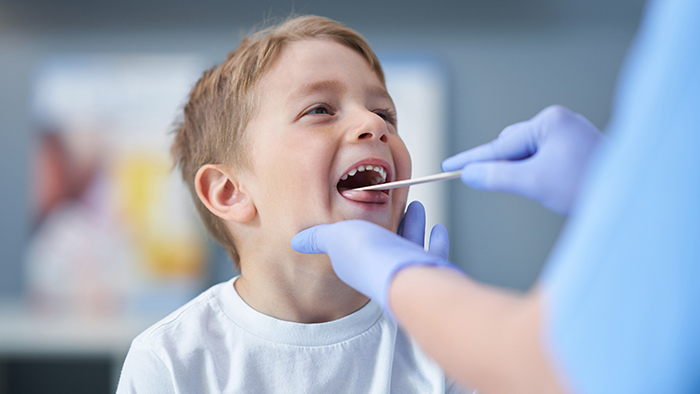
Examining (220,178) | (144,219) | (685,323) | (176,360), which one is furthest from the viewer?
(144,219)

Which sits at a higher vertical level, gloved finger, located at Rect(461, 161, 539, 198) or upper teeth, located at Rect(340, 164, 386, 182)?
gloved finger, located at Rect(461, 161, 539, 198)

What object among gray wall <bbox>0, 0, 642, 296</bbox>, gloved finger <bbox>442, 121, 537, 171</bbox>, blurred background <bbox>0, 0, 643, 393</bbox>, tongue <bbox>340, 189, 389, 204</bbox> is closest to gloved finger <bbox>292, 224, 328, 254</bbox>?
tongue <bbox>340, 189, 389, 204</bbox>

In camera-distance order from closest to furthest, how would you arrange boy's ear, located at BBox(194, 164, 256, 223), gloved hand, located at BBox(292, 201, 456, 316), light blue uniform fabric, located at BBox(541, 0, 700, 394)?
1. light blue uniform fabric, located at BBox(541, 0, 700, 394)
2. gloved hand, located at BBox(292, 201, 456, 316)
3. boy's ear, located at BBox(194, 164, 256, 223)

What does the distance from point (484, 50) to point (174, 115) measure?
60.7 inches

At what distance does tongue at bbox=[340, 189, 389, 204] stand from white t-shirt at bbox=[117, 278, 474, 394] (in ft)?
0.77

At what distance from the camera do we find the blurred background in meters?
2.45

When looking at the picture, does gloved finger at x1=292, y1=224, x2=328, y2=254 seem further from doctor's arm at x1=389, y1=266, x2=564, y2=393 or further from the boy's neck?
doctor's arm at x1=389, y1=266, x2=564, y2=393

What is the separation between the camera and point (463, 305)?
1.30ft

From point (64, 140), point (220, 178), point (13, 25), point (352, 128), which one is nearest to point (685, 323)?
point (352, 128)

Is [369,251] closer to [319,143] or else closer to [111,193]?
[319,143]

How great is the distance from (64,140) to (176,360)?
2.07 metres

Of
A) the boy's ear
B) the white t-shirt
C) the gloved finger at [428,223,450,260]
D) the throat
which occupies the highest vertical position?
the gloved finger at [428,223,450,260]

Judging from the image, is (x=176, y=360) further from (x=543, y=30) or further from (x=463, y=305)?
(x=543, y=30)

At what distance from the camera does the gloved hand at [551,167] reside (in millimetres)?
644
